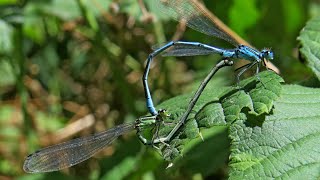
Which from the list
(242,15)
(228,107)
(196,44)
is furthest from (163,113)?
(242,15)

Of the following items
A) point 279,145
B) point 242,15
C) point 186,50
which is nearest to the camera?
point 279,145

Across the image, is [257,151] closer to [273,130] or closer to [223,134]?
[273,130]

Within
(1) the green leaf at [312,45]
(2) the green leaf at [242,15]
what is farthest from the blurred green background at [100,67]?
(1) the green leaf at [312,45]

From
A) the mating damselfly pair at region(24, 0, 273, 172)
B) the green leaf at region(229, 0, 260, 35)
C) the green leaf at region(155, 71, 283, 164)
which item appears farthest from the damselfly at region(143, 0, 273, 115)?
the green leaf at region(229, 0, 260, 35)

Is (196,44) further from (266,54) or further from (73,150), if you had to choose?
(73,150)

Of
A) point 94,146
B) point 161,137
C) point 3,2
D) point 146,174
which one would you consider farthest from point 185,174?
point 3,2

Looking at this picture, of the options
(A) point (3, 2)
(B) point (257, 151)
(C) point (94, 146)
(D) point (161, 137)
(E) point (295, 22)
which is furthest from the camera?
(E) point (295, 22)

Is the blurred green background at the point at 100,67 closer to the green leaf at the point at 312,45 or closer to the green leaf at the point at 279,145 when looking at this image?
the green leaf at the point at 312,45
